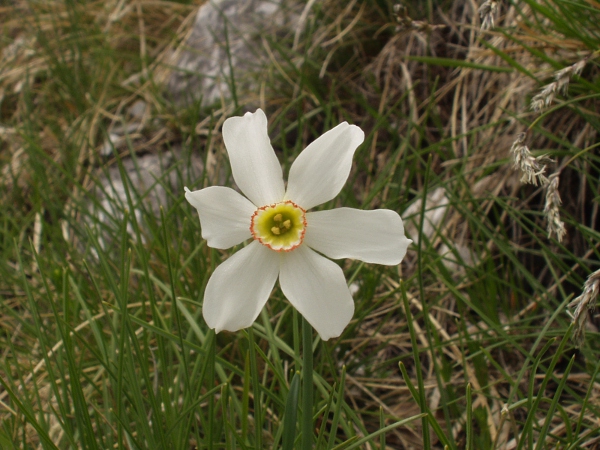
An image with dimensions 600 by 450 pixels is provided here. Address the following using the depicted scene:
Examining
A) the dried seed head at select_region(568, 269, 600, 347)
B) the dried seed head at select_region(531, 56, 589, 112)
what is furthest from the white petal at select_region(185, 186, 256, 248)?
the dried seed head at select_region(531, 56, 589, 112)

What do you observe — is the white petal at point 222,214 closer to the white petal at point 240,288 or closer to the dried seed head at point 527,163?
the white petal at point 240,288

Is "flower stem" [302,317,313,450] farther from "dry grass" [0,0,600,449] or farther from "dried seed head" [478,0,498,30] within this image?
"dried seed head" [478,0,498,30]

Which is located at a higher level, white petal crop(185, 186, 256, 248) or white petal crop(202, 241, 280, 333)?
white petal crop(185, 186, 256, 248)

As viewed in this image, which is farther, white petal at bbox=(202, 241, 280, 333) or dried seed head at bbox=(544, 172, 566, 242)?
dried seed head at bbox=(544, 172, 566, 242)

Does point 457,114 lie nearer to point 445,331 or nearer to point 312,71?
point 312,71

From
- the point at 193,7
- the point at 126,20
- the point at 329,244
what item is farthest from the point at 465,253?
the point at 126,20

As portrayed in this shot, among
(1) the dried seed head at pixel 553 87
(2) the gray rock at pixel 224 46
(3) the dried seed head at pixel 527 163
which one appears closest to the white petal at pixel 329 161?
(3) the dried seed head at pixel 527 163
